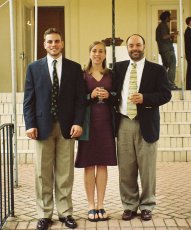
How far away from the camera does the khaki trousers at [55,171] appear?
13.8 feet

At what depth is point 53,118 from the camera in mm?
4137

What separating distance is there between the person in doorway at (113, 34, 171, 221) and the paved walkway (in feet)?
0.60

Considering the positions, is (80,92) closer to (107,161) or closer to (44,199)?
(107,161)

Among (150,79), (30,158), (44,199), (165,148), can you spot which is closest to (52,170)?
(44,199)

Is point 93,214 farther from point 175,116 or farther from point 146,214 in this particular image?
point 175,116

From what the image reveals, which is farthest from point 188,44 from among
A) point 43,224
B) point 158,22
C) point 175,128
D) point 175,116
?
point 43,224

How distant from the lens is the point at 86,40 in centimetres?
1131

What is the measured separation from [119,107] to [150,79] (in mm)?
401

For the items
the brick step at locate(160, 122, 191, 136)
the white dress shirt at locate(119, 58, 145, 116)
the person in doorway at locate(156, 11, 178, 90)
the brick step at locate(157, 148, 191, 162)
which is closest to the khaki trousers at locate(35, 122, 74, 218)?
the white dress shirt at locate(119, 58, 145, 116)

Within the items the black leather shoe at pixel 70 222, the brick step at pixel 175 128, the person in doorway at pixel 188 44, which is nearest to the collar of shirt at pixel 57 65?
the black leather shoe at pixel 70 222

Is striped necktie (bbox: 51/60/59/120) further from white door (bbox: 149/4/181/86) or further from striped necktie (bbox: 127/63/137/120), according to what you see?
white door (bbox: 149/4/181/86)

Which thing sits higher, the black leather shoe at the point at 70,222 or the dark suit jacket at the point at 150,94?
the dark suit jacket at the point at 150,94

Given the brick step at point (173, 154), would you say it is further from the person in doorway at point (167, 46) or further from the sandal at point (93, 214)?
the sandal at point (93, 214)

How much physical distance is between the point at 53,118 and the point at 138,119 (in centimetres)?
81
